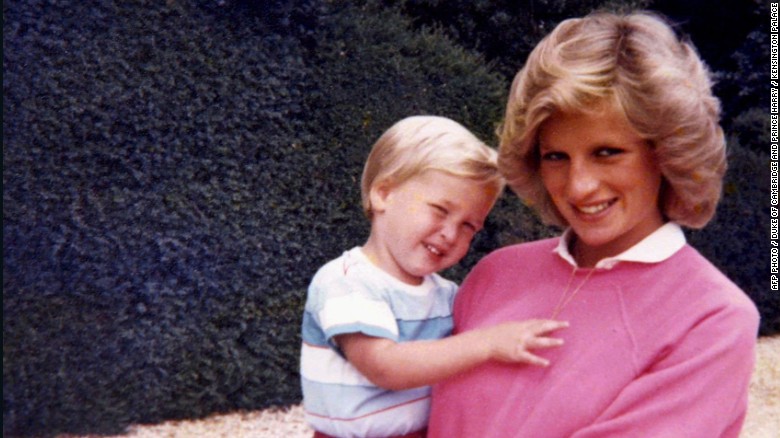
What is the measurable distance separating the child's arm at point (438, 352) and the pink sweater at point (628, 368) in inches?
1.7

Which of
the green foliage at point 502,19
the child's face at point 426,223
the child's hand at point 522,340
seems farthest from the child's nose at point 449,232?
the green foliage at point 502,19

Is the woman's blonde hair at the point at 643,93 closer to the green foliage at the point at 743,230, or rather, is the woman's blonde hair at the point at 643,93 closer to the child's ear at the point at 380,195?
the child's ear at the point at 380,195

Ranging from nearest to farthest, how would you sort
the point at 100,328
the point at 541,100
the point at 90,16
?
the point at 541,100 < the point at 90,16 < the point at 100,328

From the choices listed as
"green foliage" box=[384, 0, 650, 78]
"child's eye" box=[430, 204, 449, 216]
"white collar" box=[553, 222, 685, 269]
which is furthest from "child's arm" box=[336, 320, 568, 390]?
"green foliage" box=[384, 0, 650, 78]

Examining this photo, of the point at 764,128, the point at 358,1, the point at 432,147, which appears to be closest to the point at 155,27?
the point at 358,1

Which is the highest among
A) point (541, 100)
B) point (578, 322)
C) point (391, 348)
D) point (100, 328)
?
point (541, 100)

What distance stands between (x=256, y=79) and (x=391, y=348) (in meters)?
Answer: 3.62

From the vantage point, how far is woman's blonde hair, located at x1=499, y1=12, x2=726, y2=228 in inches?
66.7

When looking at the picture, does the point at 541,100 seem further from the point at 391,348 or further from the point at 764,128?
the point at 764,128

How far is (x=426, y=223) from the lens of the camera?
208 centimetres

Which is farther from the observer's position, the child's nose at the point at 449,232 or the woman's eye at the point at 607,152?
the child's nose at the point at 449,232

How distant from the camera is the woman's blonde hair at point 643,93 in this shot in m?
1.69

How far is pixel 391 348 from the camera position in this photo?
74.4 inches

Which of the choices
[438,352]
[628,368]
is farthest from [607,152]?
[438,352]
